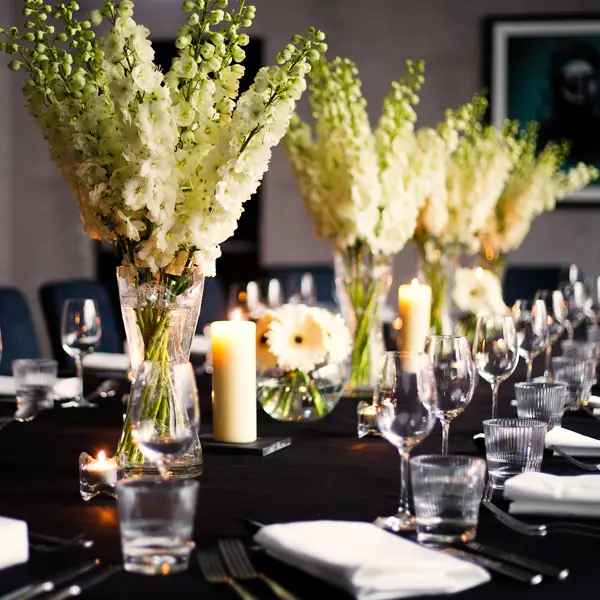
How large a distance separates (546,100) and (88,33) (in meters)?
5.08

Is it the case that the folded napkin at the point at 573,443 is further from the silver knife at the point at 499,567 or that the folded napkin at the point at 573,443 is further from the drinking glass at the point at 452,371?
the silver knife at the point at 499,567

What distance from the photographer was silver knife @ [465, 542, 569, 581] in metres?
1.13

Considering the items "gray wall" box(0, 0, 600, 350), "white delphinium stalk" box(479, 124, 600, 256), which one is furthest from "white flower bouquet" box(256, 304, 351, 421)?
"gray wall" box(0, 0, 600, 350)

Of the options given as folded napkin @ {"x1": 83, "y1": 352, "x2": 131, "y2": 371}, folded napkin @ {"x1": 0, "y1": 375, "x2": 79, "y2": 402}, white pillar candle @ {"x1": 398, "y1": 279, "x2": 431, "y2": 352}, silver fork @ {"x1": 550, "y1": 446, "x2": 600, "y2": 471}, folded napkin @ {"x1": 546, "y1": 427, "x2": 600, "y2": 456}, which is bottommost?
silver fork @ {"x1": 550, "y1": 446, "x2": 600, "y2": 471}

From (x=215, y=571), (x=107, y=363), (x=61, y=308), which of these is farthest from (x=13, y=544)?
(x=61, y=308)

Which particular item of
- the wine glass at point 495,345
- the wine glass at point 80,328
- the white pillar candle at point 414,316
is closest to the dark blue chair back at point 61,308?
the wine glass at point 80,328

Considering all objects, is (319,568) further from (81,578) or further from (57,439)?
(57,439)

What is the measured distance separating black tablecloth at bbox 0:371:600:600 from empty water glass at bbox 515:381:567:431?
3.6 inches

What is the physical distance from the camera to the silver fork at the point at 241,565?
1081 mm

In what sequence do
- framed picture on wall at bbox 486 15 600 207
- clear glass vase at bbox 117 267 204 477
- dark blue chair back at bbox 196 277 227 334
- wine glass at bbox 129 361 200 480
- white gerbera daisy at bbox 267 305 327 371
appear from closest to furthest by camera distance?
wine glass at bbox 129 361 200 480 → clear glass vase at bbox 117 267 204 477 → white gerbera daisy at bbox 267 305 327 371 → dark blue chair back at bbox 196 277 227 334 → framed picture on wall at bbox 486 15 600 207

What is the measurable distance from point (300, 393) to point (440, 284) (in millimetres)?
964

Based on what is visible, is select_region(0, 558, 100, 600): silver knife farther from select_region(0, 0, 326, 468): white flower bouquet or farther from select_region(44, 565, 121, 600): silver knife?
select_region(0, 0, 326, 468): white flower bouquet

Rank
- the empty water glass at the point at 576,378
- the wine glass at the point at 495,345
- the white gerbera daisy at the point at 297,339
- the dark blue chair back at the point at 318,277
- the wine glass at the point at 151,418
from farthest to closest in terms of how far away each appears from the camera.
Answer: the dark blue chair back at the point at 318,277, the empty water glass at the point at 576,378, the white gerbera daisy at the point at 297,339, the wine glass at the point at 495,345, the wine glass at the point at 151,418

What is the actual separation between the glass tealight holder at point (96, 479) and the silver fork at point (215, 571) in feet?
1.04
